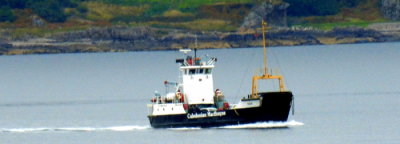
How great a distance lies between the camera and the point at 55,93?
11294cm

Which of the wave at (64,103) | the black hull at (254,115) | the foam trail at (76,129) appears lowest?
the wave at (64,103)

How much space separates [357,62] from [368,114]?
74121 mm

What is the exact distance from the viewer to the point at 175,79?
12231cm

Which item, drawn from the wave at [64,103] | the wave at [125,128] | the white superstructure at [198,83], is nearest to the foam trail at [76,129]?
the wave at [125,128]

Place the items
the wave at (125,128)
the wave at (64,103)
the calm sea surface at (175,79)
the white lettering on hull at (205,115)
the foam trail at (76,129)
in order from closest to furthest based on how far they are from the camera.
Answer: the calm sea surface at (175,79) < the wave at (125,128) < the white lettering on hull at (205,115) < the foam trail at (76,129) < the wave at (64,103)

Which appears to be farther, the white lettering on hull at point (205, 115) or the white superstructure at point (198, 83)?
the white superstructure at point (198, 83)

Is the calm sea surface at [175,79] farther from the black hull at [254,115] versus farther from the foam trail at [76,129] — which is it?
the black hull at [254,115]

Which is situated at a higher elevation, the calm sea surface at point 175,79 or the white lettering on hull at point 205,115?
the white lettering on hull at point 205,115

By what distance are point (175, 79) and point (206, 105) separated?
47.5 m

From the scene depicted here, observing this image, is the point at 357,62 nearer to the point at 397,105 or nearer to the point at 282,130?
the point at 397,105

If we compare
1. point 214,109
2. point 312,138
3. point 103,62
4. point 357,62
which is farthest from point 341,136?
point 103,62

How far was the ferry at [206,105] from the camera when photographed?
73.1 metres

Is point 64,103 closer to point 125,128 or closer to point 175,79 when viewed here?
point 125,128

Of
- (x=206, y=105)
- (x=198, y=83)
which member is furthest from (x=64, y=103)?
(x=206, y=105)
